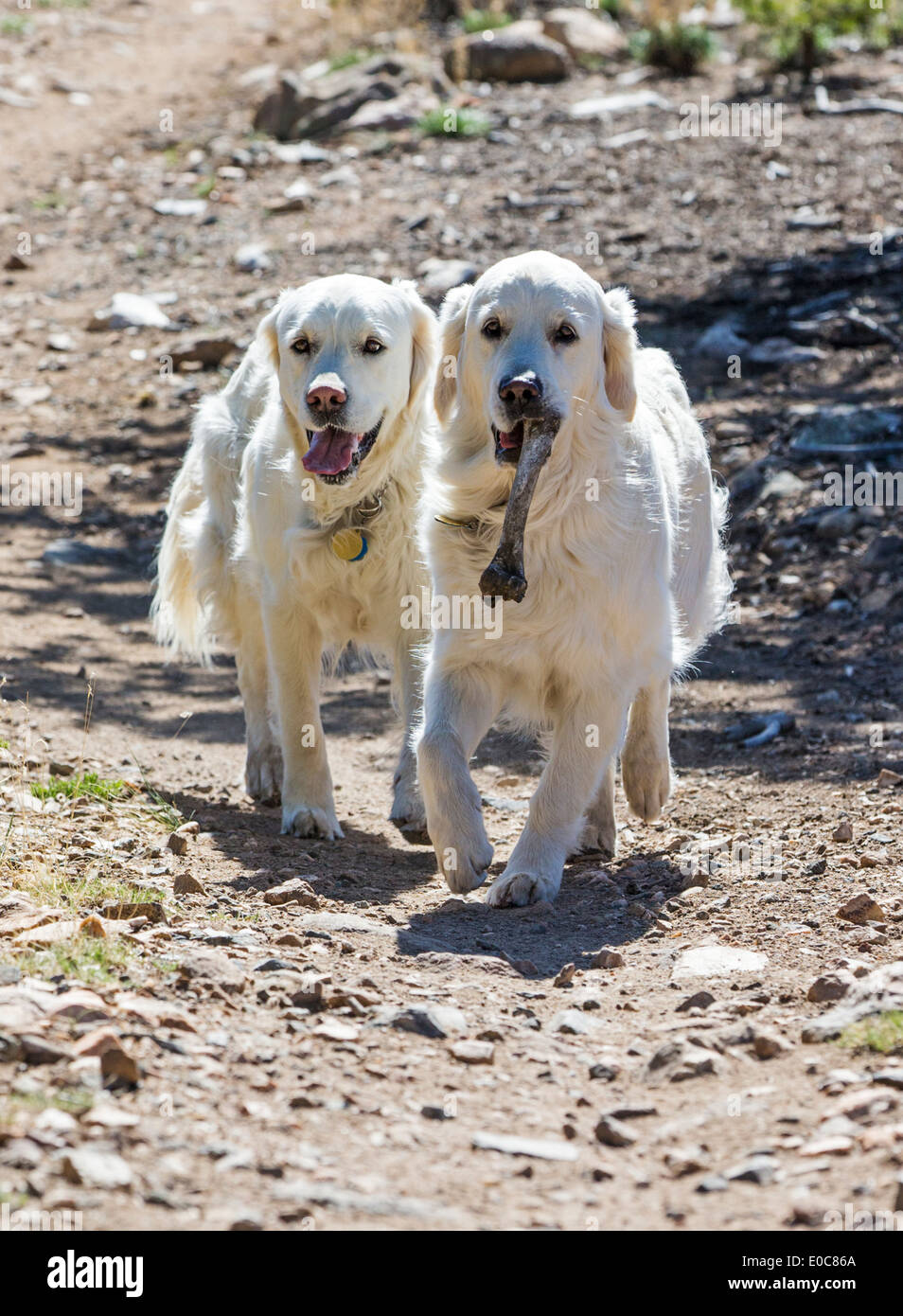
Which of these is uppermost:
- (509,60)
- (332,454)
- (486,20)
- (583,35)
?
(486,20)

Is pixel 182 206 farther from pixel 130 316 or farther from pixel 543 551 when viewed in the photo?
pixel 543 551

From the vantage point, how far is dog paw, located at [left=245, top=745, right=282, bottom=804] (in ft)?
21.2

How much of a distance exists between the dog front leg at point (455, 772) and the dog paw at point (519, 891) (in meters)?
0.09

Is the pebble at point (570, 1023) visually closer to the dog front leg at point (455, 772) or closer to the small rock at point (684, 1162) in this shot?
the small rock at point (684, 1162)

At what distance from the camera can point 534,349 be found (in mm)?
4578

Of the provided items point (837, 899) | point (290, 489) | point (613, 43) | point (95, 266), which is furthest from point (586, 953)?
point (613, 43)

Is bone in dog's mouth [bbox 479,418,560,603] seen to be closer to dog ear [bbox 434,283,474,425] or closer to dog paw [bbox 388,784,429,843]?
dog ear [bbox 434,283,474,425]

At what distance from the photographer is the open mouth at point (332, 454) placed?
534 centimetres

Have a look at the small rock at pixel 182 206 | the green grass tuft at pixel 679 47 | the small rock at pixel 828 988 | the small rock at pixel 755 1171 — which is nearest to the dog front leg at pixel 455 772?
the small rock at pixel 828 988

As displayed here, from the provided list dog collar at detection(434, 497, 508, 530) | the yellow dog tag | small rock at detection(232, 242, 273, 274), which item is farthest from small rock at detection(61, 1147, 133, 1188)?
small rock at detection(232, 242, 273, 274)

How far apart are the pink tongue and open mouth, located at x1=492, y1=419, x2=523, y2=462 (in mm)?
799

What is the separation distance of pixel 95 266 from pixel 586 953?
36.3 feet

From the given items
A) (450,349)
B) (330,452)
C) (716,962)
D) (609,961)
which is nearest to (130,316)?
(330,452)

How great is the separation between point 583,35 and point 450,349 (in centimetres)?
1338
